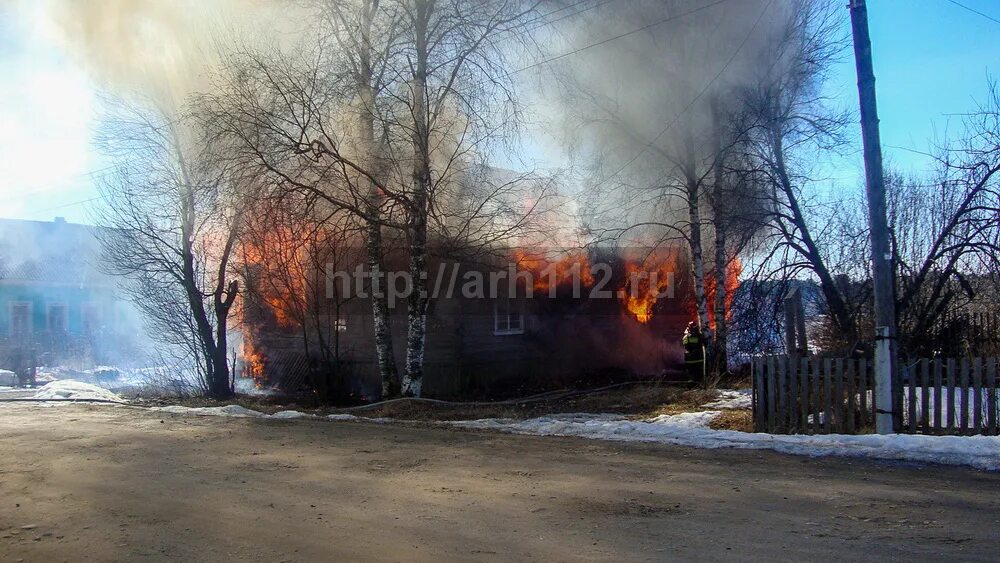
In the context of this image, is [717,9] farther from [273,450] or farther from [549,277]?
[273,450]

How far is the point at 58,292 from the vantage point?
107 ft

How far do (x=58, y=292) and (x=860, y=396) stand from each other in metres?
35.0

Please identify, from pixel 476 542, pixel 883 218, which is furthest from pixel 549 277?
pixel 476 542

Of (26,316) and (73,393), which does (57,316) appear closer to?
(26,316)

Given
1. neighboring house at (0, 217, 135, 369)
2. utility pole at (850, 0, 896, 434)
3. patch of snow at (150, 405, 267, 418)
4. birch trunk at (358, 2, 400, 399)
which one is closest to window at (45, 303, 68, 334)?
neighboring house at (0, 217, 135, 369)

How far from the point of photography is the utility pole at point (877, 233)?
7262 mm

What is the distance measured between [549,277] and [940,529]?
13.5 m

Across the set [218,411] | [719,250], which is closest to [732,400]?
[719,250]

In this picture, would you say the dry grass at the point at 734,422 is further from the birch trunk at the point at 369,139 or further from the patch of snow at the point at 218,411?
the patch of snow at the point at 218,411

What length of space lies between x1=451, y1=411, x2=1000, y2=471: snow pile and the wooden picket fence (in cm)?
53

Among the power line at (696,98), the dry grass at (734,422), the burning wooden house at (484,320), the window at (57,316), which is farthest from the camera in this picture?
the window at (57,316)

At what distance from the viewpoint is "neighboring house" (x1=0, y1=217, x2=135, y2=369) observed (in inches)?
1162

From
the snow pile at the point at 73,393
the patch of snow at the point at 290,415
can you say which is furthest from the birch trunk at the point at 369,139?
the snow pile at the point at 73,393

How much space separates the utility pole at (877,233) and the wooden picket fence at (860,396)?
138 millimetres
